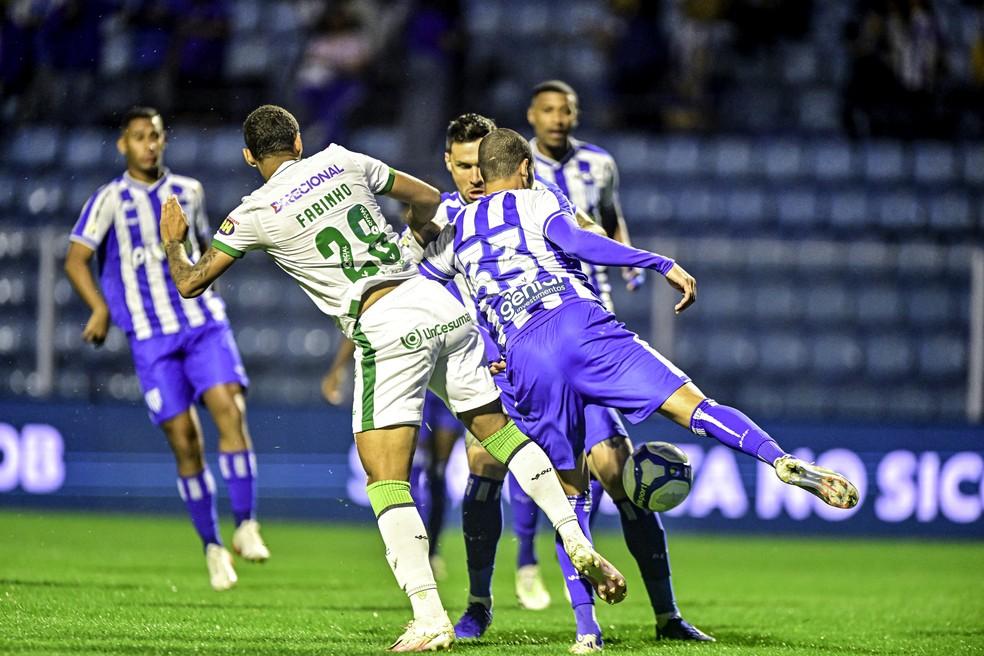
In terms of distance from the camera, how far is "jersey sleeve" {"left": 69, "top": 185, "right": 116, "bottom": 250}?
8680mm

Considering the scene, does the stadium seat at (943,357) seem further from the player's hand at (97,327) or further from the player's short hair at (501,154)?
the player's short hair at (501,154)

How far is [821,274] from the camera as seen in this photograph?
12.7 metres

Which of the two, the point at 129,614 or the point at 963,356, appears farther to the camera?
the point at 963,356

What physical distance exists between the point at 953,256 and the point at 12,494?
787cm

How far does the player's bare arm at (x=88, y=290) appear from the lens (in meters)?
8.52

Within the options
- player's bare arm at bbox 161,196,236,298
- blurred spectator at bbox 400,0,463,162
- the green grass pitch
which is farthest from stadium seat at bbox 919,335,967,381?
player's bare arm at bbox 161,196,236,298

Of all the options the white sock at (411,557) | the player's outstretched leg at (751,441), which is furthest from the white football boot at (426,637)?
the player's outstretched leg at (751,441)

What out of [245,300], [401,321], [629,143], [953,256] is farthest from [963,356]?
[401,321]

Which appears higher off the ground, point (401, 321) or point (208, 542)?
point (401, 321)

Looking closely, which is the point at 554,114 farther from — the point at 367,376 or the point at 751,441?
the point at 751,441

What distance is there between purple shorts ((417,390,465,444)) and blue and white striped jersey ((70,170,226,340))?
1.28m

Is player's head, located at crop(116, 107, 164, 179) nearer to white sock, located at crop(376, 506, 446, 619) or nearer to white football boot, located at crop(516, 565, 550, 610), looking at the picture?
white football boot, located at crop(516, 565, 550, 610)

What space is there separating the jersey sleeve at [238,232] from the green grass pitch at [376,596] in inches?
60.6

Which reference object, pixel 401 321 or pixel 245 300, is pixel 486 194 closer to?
pixel 401 321
